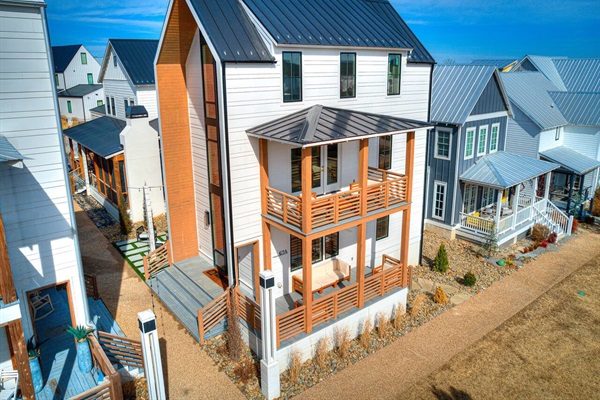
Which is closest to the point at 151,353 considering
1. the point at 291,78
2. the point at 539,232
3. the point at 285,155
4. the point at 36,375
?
the point at 36,375

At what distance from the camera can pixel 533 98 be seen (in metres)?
26.9

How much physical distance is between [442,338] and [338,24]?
35.7ft

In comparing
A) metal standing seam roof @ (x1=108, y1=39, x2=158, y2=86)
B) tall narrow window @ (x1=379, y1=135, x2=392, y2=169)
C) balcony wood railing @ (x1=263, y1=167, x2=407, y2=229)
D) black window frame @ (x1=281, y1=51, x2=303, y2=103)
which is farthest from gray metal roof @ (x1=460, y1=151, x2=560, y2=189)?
metal standing seam roof @ (x1=108, y1=39, x2=158, y2=86)

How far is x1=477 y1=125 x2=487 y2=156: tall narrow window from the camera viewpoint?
22031 mm

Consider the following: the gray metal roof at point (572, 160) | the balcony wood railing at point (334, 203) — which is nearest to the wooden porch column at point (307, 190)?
the balcony wood railing at point (334, 203)

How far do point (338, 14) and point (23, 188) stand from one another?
1125 centimetres

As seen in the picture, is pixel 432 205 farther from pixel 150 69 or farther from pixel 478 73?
pixel 150 69

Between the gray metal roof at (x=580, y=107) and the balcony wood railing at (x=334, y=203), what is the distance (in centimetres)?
1781

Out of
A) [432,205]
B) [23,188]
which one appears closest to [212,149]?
[23,188]

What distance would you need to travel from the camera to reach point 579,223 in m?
25.5

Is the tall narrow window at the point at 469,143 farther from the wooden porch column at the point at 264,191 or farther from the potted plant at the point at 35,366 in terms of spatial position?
the potted plant at the point at 35,366

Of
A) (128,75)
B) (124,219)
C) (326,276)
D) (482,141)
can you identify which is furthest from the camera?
(128,75)

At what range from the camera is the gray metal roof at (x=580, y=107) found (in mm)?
26234

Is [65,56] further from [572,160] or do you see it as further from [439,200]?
[572,160]
